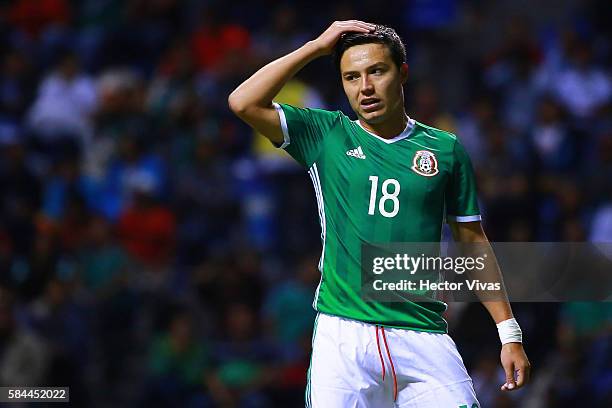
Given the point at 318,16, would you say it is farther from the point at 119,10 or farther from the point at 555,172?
the point at 555,172

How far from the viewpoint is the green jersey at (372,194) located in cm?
525

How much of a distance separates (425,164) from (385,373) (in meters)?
0.95

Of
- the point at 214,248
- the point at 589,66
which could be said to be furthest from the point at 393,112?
the point at 589,66

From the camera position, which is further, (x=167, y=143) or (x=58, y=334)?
(x=167, y=143)

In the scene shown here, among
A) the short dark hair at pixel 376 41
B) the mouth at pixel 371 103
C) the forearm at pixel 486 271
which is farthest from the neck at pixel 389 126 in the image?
the forearm at pixel 486 271

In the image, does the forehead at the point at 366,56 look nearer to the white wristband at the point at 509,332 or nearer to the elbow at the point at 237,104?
the elbow at the point at 237,104

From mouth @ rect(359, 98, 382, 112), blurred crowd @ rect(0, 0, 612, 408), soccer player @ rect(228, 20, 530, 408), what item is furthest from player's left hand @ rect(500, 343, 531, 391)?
blurred crowd @ rect(0, 0, 612, 408)

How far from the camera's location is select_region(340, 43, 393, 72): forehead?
527 cm

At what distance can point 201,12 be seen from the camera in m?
13.6

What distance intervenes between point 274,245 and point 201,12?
358 centimetres

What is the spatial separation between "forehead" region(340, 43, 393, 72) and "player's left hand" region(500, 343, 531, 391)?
1371 mm

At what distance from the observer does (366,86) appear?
17.2 feet

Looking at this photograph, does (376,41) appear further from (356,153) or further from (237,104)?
(237,104)

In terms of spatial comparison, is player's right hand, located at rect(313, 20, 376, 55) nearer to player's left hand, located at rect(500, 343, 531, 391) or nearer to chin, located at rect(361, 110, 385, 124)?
chin, located at rect(361, 110, 385, 124)
